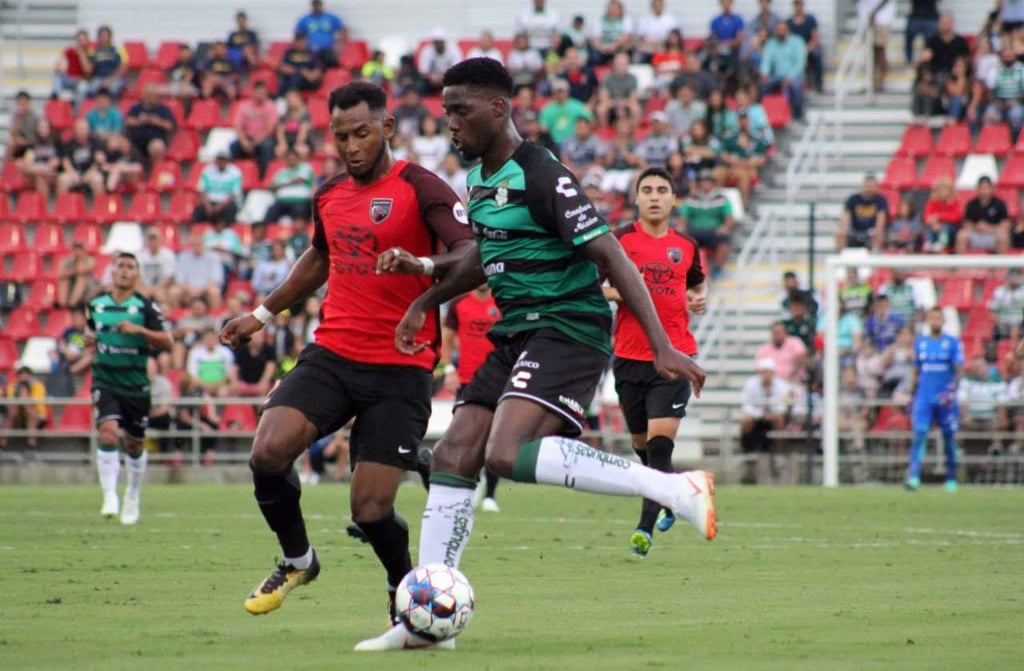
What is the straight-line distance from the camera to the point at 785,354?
2536 centimetres

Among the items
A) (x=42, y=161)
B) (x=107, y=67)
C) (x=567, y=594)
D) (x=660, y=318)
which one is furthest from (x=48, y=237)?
(x=567, y=594)

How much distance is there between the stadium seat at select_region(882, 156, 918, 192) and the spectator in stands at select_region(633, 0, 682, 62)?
15.9 feet

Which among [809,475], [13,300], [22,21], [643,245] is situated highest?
[22,21]

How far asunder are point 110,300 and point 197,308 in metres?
9.48

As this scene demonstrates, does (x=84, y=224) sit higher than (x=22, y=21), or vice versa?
(x=22, y=21)

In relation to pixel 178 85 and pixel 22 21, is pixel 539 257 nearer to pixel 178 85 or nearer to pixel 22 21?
pixel 178 85

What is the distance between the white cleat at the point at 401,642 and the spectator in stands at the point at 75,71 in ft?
89.3

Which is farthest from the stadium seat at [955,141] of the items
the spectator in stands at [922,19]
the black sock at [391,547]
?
the black sock at [391,547]

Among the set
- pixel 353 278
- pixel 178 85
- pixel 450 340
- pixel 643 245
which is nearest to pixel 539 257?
pixel 353 278

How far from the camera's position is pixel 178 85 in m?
33.1

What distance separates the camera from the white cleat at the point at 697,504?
7.40 m

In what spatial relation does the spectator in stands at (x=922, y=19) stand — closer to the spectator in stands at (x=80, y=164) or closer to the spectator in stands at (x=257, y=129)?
the spectator in stands at (x=257, y=129)

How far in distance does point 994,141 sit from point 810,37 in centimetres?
389

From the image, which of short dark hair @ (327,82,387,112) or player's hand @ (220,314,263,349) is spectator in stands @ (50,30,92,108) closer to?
player's hand @ (220,314,263,349)
